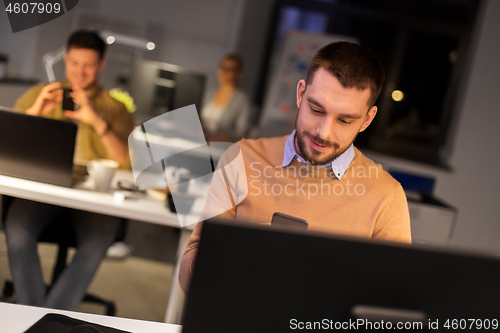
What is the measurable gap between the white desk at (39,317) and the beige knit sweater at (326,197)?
36 cm

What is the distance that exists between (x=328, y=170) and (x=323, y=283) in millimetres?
671

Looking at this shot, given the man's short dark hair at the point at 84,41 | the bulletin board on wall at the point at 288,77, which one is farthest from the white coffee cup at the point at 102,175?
the bulletin board on wall at the point at 288,77

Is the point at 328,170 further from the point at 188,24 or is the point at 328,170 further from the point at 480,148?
the point at 188,24

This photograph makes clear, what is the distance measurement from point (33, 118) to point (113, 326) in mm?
959

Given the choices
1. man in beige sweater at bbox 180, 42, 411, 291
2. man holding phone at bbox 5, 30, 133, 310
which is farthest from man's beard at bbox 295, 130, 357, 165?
man holding phone at bbox 5, 30, 133, 310

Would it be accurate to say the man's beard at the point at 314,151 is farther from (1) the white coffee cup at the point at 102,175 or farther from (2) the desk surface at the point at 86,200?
(1) the white coffee cup at the point at 102,175

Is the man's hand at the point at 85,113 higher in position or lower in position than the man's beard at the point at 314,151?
lower

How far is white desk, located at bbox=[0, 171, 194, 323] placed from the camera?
1563mm

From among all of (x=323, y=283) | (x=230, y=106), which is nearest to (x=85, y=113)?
(x=323, y=283)

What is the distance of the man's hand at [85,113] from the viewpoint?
1912 millimetres

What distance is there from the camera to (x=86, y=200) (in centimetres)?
160

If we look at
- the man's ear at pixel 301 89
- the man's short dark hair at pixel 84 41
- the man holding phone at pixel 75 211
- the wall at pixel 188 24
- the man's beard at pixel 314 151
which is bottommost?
the man holding phone at pixel 75 211

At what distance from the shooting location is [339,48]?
Result: 3.55 ft

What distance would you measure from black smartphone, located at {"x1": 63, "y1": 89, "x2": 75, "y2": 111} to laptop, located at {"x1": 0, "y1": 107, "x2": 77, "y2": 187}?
337 millimetres
